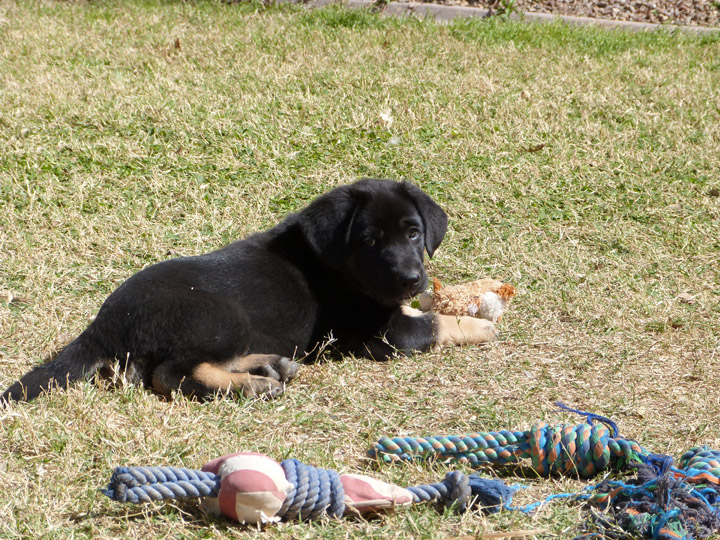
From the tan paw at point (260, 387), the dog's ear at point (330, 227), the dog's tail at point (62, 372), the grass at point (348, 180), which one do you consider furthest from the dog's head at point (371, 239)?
the dog's tail at point (62, 372)

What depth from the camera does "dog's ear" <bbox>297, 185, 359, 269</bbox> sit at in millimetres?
3887

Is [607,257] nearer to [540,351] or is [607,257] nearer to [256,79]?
[540,351]

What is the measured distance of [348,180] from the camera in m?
5.84

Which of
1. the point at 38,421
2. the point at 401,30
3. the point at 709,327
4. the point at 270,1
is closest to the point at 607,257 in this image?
the point at 709,327

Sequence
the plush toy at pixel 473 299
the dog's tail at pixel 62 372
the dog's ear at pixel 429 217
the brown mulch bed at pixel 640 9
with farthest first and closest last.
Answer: the brown mulch bed at pixel 640 9 < the plush toy at pixel 473 299 < the dog's ear at pixel 429 217 < the dog's tail at pixel 62 372

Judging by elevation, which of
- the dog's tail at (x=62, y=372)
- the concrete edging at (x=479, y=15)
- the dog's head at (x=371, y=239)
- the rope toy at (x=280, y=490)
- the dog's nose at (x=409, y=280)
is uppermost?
the concrete edging at (x=479, y=15)

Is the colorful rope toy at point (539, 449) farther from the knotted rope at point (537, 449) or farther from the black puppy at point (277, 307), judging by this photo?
the black puppy at point (277, 307)

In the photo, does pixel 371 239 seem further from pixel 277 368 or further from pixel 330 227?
pixel 277 368

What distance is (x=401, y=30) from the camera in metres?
8.83

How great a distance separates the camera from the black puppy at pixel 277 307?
3412mm

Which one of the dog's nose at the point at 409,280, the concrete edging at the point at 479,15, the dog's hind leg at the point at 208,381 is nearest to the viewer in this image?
the dog's hind leg at the point at 208,381

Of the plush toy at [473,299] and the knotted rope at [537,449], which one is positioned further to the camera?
the plush toy at [473,299]

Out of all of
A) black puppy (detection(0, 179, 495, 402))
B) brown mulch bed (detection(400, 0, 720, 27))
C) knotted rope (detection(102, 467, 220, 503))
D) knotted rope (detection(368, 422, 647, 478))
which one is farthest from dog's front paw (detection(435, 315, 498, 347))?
brown mulch bed (detection(400, 0, 720, 27))

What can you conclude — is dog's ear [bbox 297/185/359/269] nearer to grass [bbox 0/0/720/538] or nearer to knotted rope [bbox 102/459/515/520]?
grass [bbox 0/0/720/538]
